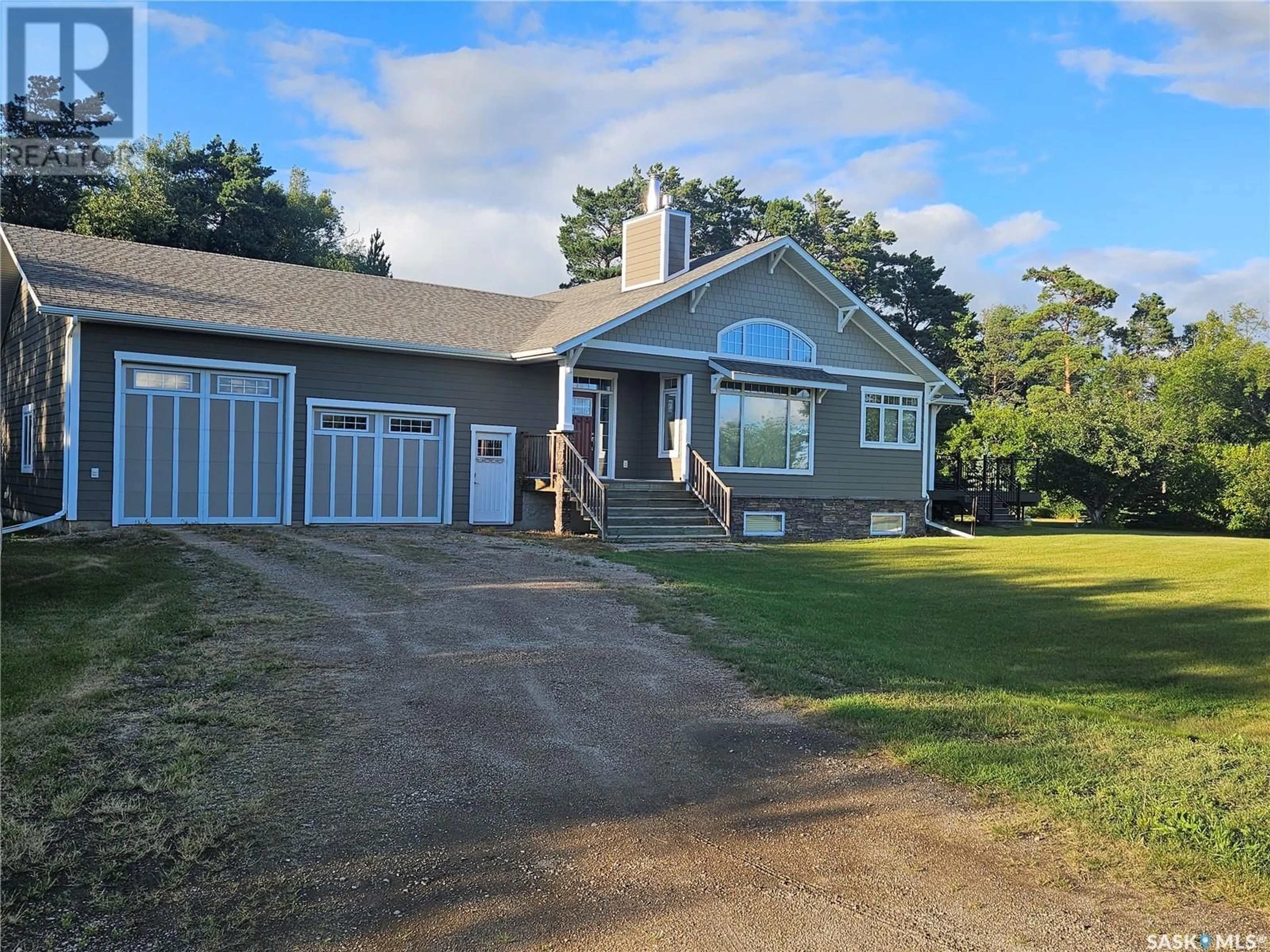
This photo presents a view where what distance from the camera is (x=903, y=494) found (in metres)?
23.8

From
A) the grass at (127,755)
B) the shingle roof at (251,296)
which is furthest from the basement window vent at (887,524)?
the grass at (127,755)

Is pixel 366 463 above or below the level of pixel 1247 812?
above

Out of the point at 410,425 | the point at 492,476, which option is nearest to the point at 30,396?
the point at 410,425

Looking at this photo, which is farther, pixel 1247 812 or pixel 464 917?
pixel 1247 812

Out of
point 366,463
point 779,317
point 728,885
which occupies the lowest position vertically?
point 728,885

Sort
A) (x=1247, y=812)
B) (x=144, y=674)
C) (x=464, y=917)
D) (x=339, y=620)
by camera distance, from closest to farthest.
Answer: (x=464, y=917) < (x=1247, y=812) < (x=144, y=674) < (x=339, y=620)

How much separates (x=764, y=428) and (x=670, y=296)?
385 cm

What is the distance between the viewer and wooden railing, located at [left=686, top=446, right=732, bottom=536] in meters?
18.6

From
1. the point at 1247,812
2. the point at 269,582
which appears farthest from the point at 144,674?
the point at 1247,812

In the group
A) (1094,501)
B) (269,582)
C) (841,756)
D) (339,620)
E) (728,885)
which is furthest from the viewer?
(1094,501)

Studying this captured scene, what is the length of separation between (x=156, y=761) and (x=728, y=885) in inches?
122

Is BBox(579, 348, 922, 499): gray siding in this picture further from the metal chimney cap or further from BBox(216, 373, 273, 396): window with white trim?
BBox(216, 373, 273, 396): window with white trim

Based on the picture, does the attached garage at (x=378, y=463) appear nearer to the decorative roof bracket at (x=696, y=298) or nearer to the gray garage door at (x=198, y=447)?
the gray garage door at (x=198, y=447)

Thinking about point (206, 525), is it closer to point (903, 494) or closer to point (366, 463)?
point (366, 463)
